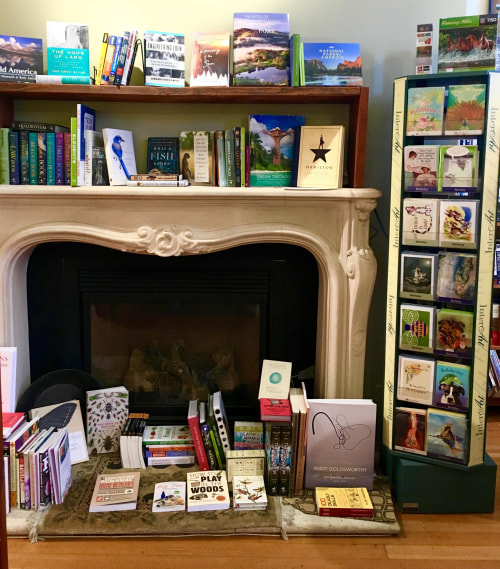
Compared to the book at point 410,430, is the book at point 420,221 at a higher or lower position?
higher

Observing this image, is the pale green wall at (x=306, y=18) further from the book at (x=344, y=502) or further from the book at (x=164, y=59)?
the book at (x=344, y=502)

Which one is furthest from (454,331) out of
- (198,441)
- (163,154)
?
(163,154)

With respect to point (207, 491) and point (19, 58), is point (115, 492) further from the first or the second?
point (19, 58)

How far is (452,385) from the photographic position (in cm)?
Result: 239

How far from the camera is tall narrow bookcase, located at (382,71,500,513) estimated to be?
2.25m

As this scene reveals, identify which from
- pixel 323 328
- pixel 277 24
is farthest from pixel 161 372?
pixel 277 24

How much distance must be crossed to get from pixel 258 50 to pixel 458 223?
3.51 feet

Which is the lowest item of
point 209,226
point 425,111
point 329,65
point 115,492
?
point 115,492

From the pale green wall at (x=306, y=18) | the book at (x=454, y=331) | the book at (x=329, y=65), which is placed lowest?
the book at (x=454, y=331)

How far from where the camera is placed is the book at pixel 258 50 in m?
2.47

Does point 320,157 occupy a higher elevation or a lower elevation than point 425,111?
lower

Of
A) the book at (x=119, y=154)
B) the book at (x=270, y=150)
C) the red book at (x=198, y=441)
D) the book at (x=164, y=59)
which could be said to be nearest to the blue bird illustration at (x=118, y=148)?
the book at (x=119, y=154)

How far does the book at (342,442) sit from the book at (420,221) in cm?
70

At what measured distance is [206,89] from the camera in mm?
2447
